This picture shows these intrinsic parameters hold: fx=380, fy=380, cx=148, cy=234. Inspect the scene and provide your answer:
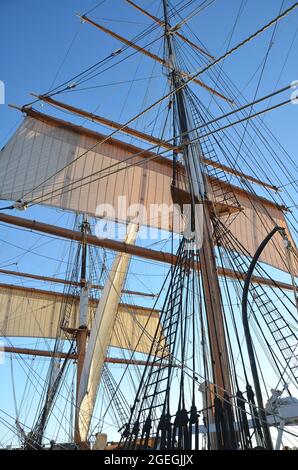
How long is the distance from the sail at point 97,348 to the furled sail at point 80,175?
0.91m

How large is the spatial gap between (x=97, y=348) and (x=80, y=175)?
4.27 m

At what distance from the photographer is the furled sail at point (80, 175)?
9070 mm

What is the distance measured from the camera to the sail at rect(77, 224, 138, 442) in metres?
8.60

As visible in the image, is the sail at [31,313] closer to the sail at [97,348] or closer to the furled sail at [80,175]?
the sail at [97,348]

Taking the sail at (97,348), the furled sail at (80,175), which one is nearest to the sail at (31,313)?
the sail at (97,348)

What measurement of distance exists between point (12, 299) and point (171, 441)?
16.0 meters

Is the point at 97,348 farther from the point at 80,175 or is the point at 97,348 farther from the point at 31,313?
the point at 31,313

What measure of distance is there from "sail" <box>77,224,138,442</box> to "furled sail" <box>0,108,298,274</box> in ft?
2.98

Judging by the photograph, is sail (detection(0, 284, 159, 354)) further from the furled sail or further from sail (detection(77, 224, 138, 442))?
the furled sail

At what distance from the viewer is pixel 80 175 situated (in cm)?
966

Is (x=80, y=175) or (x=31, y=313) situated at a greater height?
(x=31, y=313)

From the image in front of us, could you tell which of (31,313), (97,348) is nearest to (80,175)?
(97,348)
